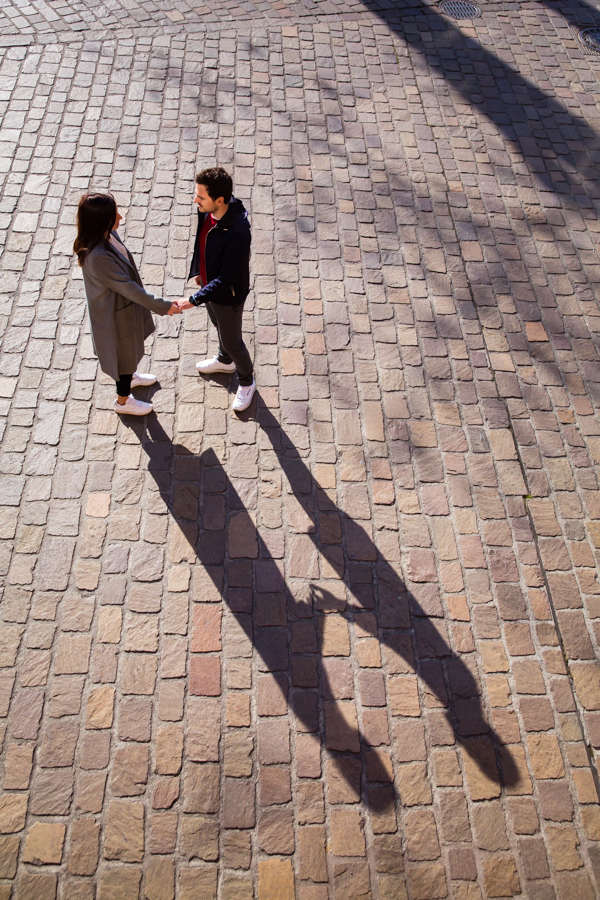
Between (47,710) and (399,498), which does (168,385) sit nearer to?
(399,498)

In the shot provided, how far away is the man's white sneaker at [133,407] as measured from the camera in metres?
5.16

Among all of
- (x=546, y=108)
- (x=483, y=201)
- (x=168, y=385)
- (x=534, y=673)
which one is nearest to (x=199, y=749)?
(x=534, y=673)

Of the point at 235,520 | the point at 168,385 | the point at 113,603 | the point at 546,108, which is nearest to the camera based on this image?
the point at 113,603

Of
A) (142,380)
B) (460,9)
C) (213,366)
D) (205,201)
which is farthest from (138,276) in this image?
(460,9)

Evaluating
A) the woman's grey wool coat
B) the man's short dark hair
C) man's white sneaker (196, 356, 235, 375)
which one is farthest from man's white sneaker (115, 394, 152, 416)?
the man's short dark hair

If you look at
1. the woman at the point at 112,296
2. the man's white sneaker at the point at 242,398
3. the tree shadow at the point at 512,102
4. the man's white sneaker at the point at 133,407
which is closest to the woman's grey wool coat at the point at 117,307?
the woman at the point at 112,296

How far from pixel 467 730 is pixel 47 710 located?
248 cm

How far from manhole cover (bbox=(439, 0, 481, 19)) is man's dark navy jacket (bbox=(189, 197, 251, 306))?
7.35 metres

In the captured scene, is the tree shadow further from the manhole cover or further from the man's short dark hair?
the man's short dark hair

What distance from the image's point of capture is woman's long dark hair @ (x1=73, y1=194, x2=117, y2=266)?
3.89m

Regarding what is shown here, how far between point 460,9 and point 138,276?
8.00 meters

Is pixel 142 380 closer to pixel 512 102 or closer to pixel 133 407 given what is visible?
pixel 133 407

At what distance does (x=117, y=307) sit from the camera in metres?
4.47

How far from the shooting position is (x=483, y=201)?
23.5 ft
